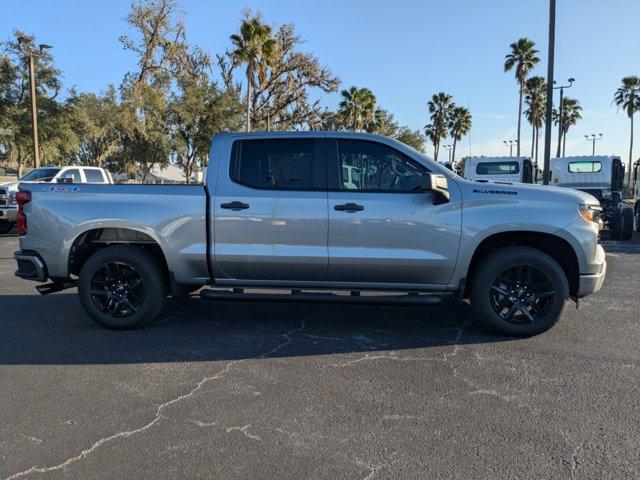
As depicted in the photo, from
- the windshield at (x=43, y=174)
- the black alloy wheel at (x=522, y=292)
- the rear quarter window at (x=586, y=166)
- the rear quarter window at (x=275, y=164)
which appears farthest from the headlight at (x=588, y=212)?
the windshield at (x=43, y=174)

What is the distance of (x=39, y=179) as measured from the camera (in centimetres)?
1597

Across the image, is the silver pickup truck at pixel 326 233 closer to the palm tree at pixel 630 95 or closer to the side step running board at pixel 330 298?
the side step running board at pixel 330 298

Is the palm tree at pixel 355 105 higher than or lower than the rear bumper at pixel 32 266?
higher

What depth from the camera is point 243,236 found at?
17.6 feet

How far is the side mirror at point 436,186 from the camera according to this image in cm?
493

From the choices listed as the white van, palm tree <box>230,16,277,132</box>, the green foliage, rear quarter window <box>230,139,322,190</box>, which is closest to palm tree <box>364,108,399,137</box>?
the green foliage

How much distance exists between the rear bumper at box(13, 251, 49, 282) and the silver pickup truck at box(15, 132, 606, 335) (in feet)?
0.07

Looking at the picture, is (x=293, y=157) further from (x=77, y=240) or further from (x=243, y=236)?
(x=77, y=240)

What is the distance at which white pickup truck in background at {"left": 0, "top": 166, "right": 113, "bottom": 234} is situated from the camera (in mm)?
15022

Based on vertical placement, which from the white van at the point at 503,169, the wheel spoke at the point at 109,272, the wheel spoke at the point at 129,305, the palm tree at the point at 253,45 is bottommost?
the wheel spoke at the point at 129,305

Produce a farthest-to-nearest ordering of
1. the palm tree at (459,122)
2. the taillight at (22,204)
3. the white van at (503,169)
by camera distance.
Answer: the palm tree at (459,122), the white van at (503,169), the taillight at (22,204)

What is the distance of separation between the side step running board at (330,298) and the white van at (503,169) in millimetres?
13823

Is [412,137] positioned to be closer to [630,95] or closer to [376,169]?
[630,95]

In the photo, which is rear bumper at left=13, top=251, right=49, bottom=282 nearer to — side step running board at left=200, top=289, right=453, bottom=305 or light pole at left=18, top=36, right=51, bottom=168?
side step running board at left=200, top=289, right=453, bottom=305
